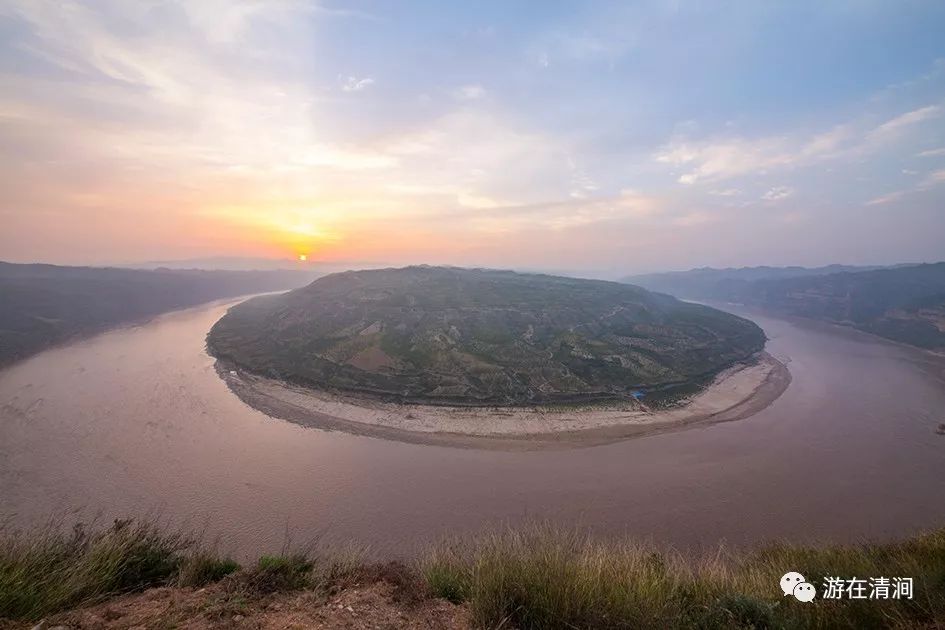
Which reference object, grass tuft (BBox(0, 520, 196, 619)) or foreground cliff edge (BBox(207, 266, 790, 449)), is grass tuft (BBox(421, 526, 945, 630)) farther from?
foreground cliff edge (BBox(207, 266, 790, 449))

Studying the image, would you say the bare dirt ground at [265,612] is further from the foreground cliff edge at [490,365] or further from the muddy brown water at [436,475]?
the foreground cliff edge at [490,365]

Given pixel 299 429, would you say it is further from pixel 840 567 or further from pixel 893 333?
pixel 893 333

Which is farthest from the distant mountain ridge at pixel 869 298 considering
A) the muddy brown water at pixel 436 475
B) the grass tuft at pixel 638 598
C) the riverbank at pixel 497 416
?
the grass tuft at pixel 638 598

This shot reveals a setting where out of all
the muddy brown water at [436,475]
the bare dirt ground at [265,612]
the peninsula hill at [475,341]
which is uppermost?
the bare dirt ground at [265,612]

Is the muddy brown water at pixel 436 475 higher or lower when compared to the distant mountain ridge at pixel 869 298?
lower

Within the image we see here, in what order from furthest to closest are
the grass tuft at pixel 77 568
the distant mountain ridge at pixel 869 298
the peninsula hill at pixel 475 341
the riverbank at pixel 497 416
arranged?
the distant mountain ridge at pixel 869 298, the peninsula hill at pixel 475 341, the riverbank at pixel 497 416, the grass tuft at pixel 77 568

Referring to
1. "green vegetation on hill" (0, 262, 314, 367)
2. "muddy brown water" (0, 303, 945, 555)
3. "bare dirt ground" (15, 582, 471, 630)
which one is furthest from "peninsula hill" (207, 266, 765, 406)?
"bare dirt ground" (15, 582, 471, 630)

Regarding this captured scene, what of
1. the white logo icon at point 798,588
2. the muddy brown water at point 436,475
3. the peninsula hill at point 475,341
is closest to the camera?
the white logo icon at point 798,588

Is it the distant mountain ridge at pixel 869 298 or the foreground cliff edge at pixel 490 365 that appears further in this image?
the distant mountain ridge at pixel 869 298
